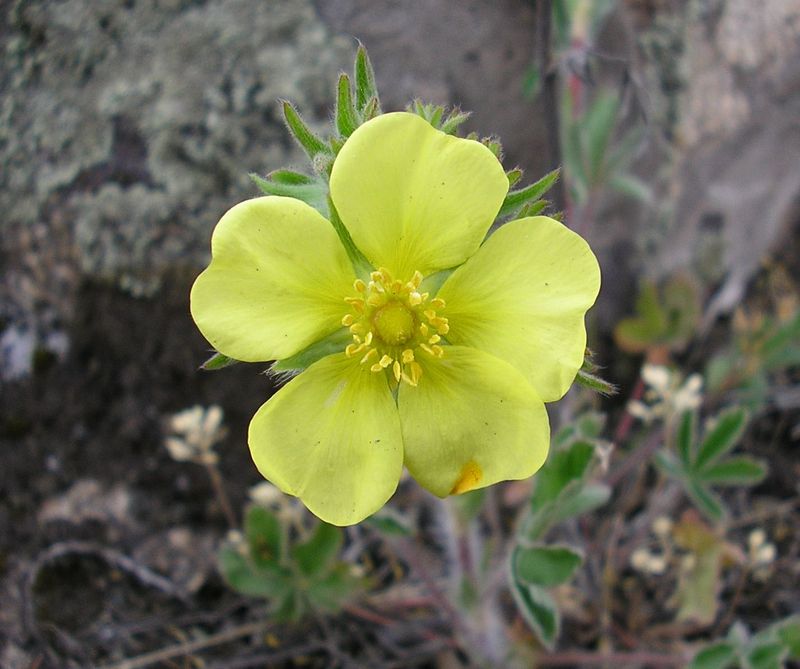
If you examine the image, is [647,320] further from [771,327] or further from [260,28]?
[260,28]

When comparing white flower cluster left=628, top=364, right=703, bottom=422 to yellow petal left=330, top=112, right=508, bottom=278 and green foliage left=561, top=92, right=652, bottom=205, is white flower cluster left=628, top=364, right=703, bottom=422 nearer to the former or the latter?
green foliage left=561, top=92, right=652, bottom=205

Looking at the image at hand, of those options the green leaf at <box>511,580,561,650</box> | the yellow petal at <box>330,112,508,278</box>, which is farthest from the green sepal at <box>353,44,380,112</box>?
the green leaf at <box>511,580,561,650</box>

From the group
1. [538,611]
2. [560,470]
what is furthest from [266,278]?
[538,611]

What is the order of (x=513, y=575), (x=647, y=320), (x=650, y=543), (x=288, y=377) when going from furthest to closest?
(x=647, y=320), (x=650, y=543), (x=513, y=575), (x=288, y=377)

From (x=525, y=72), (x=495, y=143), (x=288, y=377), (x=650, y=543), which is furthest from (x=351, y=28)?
(x=650, y=543)

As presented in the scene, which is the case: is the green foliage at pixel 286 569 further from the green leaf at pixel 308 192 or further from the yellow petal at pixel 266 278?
the green leaf at pixel 308 192

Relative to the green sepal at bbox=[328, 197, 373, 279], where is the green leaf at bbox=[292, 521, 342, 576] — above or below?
below
